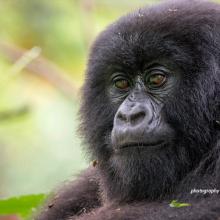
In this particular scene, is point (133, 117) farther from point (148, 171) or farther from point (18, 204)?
point (18, 204)

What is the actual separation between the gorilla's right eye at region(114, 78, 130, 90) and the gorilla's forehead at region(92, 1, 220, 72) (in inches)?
4.7

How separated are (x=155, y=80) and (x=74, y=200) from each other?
132 centimetres

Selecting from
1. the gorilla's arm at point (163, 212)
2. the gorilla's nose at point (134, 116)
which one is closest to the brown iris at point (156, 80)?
the gorilla's nose at point (134, 116)

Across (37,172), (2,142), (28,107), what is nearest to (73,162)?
(37,172)

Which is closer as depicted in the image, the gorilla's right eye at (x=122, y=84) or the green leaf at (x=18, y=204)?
the green leaf at (x=18, y=204)

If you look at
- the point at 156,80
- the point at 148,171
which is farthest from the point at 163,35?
the point at 148,171

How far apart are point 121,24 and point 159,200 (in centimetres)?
126

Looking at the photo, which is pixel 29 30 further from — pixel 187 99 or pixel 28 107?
pixel 187 99

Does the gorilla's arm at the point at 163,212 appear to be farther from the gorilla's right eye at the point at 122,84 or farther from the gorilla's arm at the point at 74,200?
the gorilla's arm at the point at 74,200

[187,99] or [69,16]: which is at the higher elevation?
[69,16]

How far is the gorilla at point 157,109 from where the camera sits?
4.54 m

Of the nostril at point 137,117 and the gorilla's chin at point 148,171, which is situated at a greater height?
the nostril at point 137,117

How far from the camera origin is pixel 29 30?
1141 cm

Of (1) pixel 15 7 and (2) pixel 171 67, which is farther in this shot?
(1) pixel 15 7
